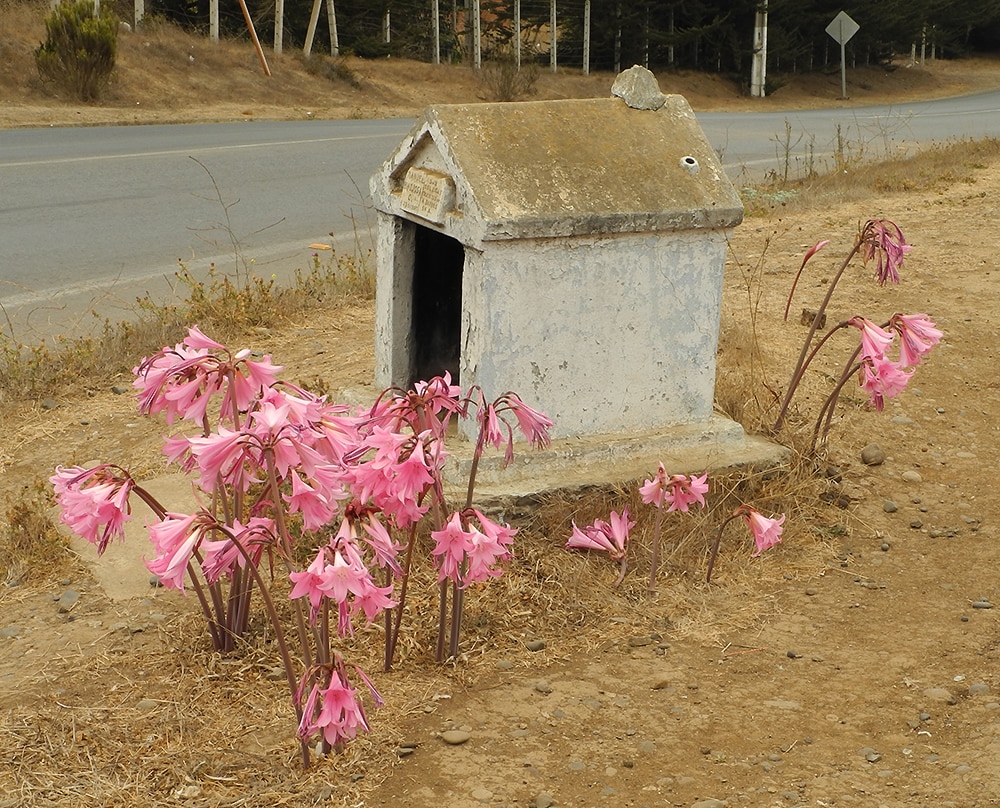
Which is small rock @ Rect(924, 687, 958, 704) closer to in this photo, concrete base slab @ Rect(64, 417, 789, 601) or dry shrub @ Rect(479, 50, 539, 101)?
concrete base slab @ Rect(64, 417, 789, 601)

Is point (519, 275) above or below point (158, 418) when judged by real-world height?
above

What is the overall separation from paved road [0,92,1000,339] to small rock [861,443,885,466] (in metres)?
4.05

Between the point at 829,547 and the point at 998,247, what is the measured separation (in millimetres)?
5031

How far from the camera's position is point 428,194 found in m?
4.02

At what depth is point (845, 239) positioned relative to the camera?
8555 mm

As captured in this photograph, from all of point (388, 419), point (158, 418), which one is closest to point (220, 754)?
point (388, 419)

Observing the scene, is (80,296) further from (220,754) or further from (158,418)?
(220,754)

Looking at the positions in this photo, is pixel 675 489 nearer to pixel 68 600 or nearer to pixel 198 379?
pixel 198 379

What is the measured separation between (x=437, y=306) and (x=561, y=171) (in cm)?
118

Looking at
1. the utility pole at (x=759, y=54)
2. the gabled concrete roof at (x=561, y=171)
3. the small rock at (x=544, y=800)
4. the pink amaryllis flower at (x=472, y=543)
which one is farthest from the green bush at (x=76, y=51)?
the utility pole at (x=759, y=54)

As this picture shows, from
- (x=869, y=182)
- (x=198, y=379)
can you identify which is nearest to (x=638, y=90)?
(x=198, y=379)

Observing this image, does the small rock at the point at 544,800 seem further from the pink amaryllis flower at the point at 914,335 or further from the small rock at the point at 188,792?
the pink amaryllis flower at the point at 914,335

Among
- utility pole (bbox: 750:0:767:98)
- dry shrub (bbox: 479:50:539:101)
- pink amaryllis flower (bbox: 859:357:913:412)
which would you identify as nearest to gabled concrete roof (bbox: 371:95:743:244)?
pink amaryllis flower (bbox: 859:357:913:412)

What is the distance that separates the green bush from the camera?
18.4 metres
